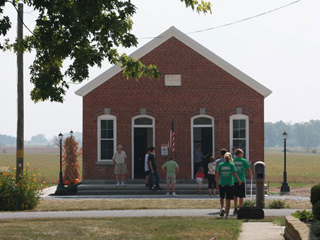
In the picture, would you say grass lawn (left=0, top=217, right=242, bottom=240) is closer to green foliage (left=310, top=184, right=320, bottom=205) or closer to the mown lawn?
green foliage (left=310, top=184, right=320, bottom=205)

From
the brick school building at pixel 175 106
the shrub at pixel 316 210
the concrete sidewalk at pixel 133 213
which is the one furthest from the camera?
the brick school building at pixel 175 106

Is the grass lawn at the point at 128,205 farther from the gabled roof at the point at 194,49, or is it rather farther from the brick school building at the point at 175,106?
the gabled roof at the point at 194,49

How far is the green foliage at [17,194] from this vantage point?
74.3 feet

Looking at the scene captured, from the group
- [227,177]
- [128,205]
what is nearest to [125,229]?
[227,177]

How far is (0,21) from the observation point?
51.2 feet

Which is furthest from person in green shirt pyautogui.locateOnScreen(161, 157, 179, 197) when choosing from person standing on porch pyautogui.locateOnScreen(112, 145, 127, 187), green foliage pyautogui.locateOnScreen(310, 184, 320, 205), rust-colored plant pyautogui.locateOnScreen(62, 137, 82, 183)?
green foliage pyautogui.locateOnScreen(310, 184, 320, 205)

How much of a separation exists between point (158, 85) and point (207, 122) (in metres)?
2.64

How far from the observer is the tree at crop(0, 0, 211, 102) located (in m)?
15.7

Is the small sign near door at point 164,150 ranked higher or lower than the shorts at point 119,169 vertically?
higher

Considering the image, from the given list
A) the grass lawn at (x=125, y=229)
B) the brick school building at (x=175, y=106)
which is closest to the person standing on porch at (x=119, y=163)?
the brick school building at (x=175, y=106)

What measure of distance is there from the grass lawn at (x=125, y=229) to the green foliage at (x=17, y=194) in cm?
564

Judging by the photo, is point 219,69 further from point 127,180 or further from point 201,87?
point 127,180

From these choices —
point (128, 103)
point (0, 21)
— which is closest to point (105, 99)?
point (128, 103)

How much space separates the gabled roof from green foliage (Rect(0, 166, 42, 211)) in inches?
335
